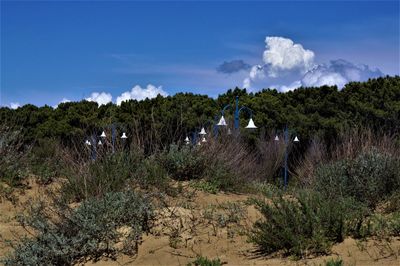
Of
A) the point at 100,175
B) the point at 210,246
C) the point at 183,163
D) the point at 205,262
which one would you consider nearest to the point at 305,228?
the point at 205,262

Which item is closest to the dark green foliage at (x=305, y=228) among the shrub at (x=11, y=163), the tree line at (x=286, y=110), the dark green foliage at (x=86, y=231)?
the dark green foliage at (x=86, y=231)

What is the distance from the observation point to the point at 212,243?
23.3ft

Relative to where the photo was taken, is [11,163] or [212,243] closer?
[212,243]

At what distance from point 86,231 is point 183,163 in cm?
378

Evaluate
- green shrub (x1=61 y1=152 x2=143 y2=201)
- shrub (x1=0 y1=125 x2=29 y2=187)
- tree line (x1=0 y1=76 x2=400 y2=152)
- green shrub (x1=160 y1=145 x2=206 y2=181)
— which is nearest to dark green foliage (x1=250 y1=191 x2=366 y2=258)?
green shrub (x1=61 y1=152 x2=143 y2=201)

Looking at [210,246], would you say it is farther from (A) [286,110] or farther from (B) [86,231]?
(A) [286,110]

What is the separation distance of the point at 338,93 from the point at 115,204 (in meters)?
29.4

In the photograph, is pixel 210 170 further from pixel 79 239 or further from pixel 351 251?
pixel 351 251

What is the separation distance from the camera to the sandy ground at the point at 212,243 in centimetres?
592

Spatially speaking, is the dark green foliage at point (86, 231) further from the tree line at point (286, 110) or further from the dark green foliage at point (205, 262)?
the tree line at point (286, 110)

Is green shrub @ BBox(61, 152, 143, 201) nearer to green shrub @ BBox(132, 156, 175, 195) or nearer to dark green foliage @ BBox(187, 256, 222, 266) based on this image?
green shrub @ BBox(132, 156, 175, 195)

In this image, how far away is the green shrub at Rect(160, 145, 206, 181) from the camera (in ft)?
35.7

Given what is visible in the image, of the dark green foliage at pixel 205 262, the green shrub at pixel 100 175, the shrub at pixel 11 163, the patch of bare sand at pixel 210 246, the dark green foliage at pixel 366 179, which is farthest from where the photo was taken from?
the shrub at pixel 11 163

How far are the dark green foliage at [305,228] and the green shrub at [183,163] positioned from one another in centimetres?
430
